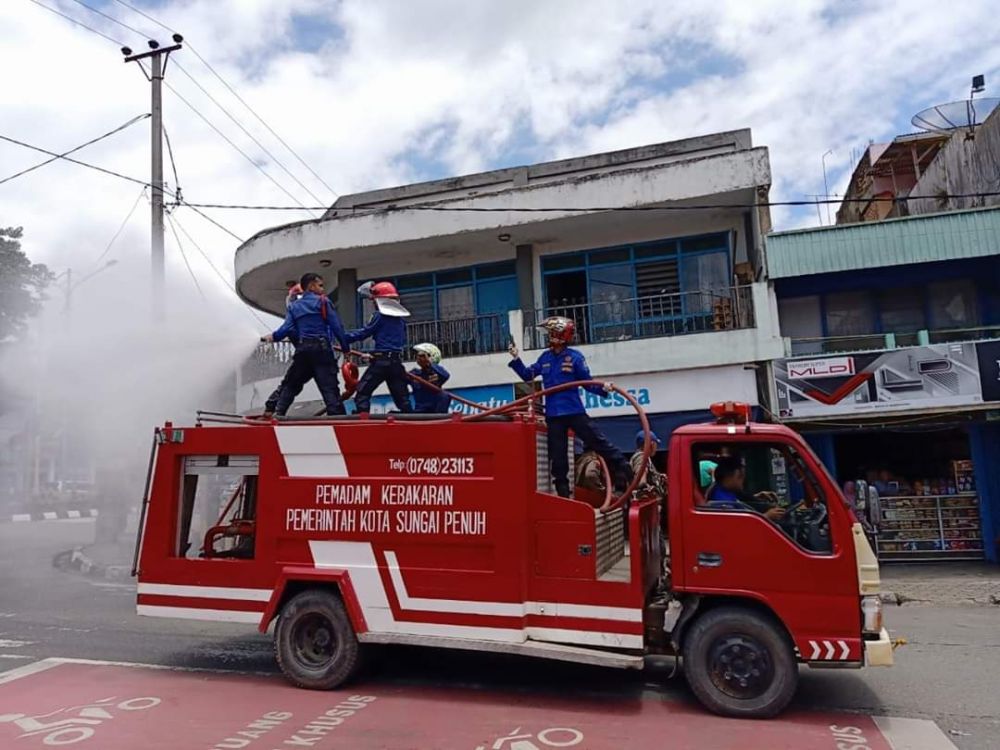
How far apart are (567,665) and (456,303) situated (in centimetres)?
1072

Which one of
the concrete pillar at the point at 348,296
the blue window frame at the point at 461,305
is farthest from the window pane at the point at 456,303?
the concrete pillar at the point at 348,296

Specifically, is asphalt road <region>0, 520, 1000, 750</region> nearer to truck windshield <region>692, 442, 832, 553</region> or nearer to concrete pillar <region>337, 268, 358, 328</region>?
Answer: truck windshield <region>692, 442, 832, 553</region>

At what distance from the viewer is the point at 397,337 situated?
7789 millimetres

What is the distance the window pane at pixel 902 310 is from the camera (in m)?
14.1

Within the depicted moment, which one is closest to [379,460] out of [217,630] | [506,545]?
[506,545]

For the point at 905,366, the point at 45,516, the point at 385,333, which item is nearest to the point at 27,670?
the point at 385,333

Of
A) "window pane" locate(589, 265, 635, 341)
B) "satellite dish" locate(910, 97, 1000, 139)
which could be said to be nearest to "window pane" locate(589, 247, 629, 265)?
"window pane" locate(589, 265, 635, 341)

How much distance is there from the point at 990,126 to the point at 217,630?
1573 cm

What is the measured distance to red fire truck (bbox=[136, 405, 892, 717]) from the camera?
17.3 feet

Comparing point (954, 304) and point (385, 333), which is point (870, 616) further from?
point (954, 304)

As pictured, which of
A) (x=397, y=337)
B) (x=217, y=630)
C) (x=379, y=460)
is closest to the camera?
(x=379, y=460)

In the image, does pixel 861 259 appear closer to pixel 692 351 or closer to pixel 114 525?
pixel 692 351

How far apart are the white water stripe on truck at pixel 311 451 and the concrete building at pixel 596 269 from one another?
26.6 feet

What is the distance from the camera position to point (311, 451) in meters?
6.35
